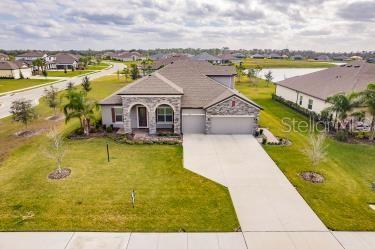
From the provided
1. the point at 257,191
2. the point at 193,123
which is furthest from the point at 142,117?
the point at 257,191

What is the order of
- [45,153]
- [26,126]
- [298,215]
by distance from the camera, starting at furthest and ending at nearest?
[26,126], [45,153], [298,215]

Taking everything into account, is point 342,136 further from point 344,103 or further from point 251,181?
point 251,181

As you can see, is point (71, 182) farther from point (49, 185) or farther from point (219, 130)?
point (219, 130)

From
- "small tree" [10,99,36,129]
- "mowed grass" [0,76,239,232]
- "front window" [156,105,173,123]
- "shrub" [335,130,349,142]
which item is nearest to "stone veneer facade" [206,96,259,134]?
"front window" [156,105,173,123]

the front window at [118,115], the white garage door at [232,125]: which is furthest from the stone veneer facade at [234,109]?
the front window at [118,115]
